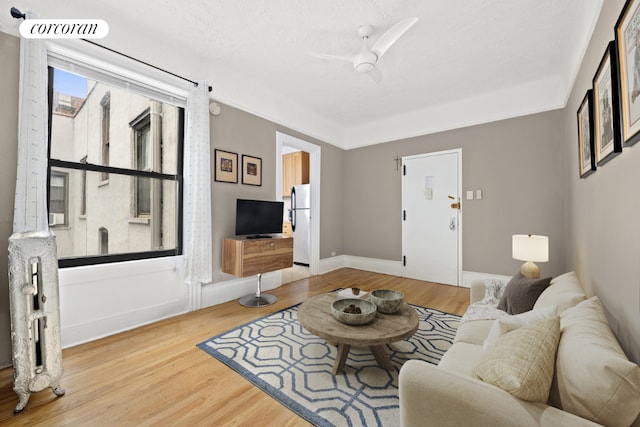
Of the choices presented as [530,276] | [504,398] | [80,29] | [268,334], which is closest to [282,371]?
[268,334]

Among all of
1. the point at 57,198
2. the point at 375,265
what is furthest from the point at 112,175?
the point at 375,265

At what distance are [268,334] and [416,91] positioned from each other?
3547 millimetres

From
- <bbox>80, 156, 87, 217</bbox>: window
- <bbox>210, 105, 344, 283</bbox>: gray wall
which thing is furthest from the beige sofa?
<bbox>80, 156, 87, 217</bbox>: window

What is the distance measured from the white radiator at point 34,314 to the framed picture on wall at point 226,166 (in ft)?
5.67

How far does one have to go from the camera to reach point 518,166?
11.9 ft

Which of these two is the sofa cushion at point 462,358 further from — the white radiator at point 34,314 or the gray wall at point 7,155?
the gray wall at point 7,155

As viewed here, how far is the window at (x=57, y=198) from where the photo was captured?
2237mm

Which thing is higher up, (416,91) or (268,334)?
(416,91)

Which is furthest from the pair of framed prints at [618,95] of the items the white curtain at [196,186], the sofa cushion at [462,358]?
the white curtain at [196,186]

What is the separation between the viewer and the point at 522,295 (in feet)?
6.26

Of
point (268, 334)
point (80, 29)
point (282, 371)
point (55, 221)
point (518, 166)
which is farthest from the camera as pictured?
point (518, 166)

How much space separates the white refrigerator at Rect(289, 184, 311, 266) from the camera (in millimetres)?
5410

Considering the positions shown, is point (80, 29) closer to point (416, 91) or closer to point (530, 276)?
point (416, 91)

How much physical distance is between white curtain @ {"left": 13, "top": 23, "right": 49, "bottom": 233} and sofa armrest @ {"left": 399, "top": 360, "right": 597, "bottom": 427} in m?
2.60
